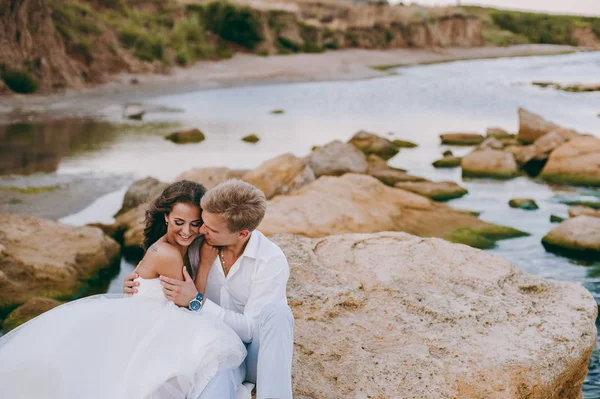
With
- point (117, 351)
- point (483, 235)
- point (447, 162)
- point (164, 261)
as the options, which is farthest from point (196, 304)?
point (447, 162)

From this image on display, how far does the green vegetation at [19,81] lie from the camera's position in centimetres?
2252

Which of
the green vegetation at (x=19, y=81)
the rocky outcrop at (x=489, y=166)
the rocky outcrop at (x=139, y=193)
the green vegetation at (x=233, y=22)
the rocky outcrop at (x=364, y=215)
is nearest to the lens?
the rocky outcrop at (x=364, y=215)

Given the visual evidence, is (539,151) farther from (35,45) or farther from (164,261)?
(35,45)

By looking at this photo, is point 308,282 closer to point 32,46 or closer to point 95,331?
point 95,331

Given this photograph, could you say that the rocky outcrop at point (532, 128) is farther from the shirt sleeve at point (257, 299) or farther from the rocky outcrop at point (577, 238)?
the shirt sleeve at point (257, 299)

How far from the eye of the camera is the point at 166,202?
396 centimetres

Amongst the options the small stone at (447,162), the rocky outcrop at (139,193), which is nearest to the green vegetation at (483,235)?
the rocky outcrop at (139,193)

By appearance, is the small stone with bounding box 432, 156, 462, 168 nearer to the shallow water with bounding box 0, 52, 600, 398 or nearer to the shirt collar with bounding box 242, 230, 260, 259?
the shallow water with bounding box 0, 52, 600, 398

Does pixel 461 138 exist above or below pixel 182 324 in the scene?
below

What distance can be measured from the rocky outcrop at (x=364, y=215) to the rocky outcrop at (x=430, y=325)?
3.06 m

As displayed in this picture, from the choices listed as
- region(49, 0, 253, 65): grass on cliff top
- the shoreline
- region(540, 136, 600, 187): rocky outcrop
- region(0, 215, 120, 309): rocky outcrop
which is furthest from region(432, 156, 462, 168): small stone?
region(49, 0, 253, 65): grass on cliff top

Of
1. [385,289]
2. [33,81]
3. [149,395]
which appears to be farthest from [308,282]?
[33,81]

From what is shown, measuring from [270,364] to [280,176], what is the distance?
791 cm

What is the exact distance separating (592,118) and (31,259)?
69.8 ft
